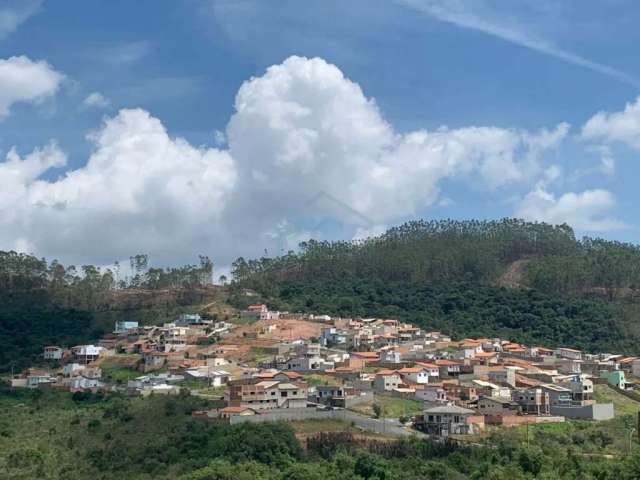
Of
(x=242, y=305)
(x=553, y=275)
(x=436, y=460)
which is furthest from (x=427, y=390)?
(x=553, y=275)

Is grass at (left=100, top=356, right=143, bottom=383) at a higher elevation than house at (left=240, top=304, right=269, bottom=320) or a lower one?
lower

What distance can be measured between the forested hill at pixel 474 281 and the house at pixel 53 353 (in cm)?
1526

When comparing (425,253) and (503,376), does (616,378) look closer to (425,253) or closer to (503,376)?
(503,376)

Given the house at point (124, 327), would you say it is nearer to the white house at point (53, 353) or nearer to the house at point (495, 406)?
the white house at point (53, 353)

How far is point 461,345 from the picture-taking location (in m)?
55.1

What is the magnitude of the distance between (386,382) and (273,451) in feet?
41.3

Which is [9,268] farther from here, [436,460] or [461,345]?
[436,460]

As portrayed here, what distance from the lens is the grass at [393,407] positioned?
39562mm

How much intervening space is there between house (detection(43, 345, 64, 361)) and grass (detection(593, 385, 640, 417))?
106ft

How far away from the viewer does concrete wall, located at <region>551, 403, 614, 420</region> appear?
40062mm

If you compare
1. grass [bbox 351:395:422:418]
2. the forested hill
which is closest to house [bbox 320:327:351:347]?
the forested hill

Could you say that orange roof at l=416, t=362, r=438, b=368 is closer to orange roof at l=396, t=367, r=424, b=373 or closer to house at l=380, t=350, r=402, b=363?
orange roof at l=396, t=367, r=424, b=373

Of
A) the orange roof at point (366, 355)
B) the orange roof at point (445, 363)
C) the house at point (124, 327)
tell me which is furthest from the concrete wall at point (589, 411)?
the house at point (124, 327)

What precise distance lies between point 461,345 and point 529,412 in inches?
573
